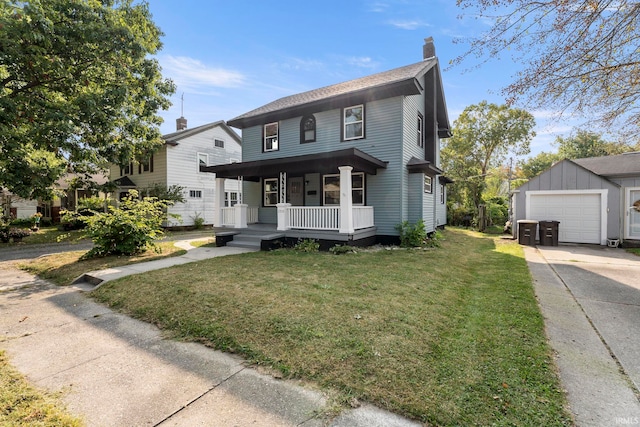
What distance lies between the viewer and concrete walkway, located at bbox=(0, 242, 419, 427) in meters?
2.12

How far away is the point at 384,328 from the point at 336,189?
26.9 feet

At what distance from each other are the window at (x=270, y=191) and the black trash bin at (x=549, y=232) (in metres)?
11.1

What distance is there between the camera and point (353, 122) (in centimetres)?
1096

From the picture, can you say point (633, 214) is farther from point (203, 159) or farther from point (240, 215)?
point (203, 159)

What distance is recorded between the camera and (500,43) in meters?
4.88

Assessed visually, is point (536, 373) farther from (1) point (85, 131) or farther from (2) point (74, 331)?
(1) point (85, 131)

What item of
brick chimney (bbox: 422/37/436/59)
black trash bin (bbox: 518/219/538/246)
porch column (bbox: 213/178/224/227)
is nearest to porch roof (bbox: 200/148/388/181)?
porch column (bbox: 213/178/224/227)

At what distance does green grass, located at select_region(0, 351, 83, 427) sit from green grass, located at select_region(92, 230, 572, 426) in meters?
1.30

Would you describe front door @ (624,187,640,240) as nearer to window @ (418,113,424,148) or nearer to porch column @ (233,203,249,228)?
window @ (418,113,424,148)

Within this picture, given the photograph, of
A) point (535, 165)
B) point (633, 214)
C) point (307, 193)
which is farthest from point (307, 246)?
point (535, 165)

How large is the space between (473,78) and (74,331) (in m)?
8.12

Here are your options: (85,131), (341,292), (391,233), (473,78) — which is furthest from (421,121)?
(85,131)

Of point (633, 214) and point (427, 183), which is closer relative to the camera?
point (633, 214)

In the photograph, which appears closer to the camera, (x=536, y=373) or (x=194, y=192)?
(x=536, y=373)
